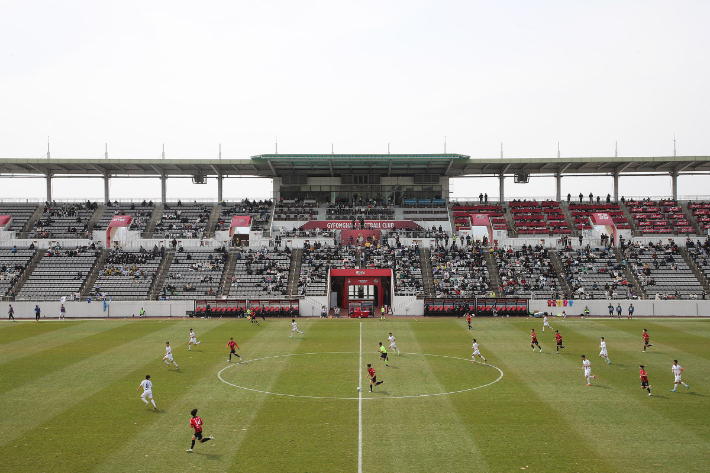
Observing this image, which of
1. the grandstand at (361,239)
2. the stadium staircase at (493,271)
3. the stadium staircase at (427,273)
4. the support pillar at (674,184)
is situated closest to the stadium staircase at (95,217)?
the grandstand at (361,239)

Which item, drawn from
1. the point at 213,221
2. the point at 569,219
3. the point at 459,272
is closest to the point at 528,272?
the point at 459,272

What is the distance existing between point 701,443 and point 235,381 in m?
18.6

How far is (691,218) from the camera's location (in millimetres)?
73438

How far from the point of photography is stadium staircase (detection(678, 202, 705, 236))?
70.7m

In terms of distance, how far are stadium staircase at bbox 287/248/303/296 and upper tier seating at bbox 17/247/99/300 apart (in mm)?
22108

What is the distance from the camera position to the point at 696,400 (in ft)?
73.8

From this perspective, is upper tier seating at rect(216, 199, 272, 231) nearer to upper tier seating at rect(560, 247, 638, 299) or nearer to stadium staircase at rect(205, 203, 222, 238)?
stadium staircase at rect(205, 203, 222, 238)

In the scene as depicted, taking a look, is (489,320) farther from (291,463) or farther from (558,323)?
(291,463)

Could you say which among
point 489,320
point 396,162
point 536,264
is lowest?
point 489,320

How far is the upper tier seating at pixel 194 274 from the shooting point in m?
58.5

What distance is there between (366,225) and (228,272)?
2063 centimetres

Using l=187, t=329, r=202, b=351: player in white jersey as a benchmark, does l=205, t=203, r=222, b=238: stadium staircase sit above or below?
above

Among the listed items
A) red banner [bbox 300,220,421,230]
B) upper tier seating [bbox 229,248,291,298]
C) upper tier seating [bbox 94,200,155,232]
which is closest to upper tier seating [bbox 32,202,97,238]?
upper tier seating [bbox 94,200,155,232]

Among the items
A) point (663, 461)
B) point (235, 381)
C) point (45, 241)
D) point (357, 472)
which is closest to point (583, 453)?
point (663, 461)
